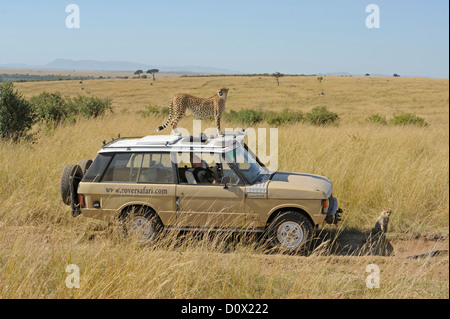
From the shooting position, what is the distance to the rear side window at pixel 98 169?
6629mm

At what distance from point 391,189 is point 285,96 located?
4716 centimetres

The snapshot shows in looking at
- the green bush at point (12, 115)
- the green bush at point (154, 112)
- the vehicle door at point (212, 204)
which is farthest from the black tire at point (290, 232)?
the green bush at point (154, 112)

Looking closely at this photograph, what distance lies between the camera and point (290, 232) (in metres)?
6.30

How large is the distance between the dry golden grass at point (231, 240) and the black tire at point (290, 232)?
0.29 m

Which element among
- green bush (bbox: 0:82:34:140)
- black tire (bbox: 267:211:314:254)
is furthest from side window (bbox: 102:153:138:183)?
green bush (bbox: 0:82:34:140)

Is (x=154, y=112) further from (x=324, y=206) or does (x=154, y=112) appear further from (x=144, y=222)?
(x=324, y=206)

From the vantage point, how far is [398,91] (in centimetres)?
6181

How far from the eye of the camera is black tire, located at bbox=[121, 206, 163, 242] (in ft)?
21.2

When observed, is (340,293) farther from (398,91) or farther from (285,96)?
(398,91)

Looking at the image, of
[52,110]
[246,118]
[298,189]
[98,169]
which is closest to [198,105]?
[98,169]

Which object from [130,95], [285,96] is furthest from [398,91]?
[130,95]

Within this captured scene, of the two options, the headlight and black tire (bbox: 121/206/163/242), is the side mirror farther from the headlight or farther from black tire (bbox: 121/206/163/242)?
the headlight

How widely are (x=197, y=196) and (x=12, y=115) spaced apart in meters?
9.10

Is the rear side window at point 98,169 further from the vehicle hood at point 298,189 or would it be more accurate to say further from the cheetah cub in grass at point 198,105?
the vehicle hood at point 298,189
